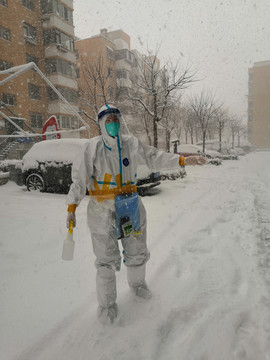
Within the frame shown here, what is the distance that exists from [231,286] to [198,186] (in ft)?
21.3

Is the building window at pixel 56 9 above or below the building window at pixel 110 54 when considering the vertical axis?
above

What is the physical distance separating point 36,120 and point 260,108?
56161mm

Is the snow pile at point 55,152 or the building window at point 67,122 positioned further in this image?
the building window at point 67,122

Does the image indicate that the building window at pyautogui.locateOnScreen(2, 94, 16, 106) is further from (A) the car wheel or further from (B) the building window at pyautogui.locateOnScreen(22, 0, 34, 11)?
(A) the car wheel

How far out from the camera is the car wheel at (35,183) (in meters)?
7.64

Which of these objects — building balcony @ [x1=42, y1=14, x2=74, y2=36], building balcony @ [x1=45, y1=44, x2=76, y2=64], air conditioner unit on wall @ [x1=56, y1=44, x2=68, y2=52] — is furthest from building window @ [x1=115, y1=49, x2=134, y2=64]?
air conditioner unit on wall @ [x1=56, y1=44, x2=68, y2=52]

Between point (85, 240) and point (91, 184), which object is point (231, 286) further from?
point (85, 240)

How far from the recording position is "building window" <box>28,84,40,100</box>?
23.4m

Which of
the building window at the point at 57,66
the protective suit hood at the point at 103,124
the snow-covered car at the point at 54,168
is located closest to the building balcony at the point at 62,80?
the building window at the point at 57,66

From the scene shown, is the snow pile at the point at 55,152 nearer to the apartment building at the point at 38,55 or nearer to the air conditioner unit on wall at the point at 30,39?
the apartment building at the point at 38,55

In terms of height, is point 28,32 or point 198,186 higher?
point 28,32

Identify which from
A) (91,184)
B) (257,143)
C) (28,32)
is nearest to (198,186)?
(91,184)

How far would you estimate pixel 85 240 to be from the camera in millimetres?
4160

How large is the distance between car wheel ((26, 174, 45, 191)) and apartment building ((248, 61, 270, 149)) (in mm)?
62968
